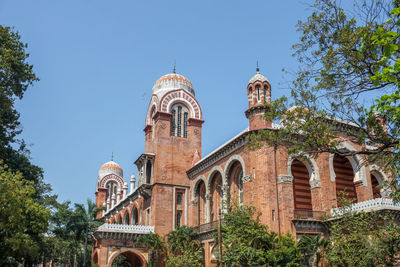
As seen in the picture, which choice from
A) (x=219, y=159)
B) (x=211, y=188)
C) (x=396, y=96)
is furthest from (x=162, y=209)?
(x=396, y=96)

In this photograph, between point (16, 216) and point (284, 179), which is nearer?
point (16, 216)

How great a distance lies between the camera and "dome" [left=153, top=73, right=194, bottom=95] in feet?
116

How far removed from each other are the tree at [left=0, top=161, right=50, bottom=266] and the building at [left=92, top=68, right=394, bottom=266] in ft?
21.5

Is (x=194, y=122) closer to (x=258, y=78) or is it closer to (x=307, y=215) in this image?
(x=258, y=78)

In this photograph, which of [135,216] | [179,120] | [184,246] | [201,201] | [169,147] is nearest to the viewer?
[184,246]

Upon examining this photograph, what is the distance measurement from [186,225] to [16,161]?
12706mm

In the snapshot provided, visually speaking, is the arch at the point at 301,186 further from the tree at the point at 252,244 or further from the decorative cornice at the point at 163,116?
the decorative cornice at the point at 163,116

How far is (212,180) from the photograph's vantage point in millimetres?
28719

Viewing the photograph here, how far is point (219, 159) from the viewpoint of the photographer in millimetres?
27562

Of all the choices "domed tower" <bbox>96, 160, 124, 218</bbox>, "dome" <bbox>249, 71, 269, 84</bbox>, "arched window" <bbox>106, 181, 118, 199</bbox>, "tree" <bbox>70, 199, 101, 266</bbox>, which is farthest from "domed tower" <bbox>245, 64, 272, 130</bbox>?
"arched window" <bbox>106, 181, 118, 199</bbox>

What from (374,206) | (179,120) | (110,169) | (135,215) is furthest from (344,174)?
(110,169)

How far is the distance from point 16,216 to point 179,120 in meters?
17.1

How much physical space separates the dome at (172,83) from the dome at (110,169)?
2597 centimetres

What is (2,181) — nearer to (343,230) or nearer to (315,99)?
(315,99)
